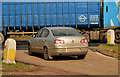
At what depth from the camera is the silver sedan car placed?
10.6 metres

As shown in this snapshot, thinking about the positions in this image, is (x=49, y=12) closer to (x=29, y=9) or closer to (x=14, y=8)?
(x=29, y=9)

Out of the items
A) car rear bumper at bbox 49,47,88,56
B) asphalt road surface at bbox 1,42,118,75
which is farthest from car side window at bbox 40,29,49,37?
asphalt road surface at bbox 1,42,118,75

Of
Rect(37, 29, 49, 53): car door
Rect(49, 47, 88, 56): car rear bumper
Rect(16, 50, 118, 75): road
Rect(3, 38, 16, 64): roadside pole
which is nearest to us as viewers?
Rect(16, 50, 118, 75): road

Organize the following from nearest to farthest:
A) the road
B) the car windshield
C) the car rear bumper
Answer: the road, the car rear bumper, the car windshield

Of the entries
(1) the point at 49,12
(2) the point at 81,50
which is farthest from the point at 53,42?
(1) the point at 49,12

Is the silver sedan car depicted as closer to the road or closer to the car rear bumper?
the car rear bumper

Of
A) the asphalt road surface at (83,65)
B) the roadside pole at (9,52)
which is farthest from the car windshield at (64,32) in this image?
the roadside pole at (9,52)

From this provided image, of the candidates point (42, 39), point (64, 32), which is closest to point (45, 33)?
point (42, 39)

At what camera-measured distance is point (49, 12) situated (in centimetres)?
2228

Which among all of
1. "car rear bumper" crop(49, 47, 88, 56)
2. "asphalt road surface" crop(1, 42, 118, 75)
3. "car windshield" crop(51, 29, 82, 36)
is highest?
"car windshield" crop(51, 29, 82, 36)

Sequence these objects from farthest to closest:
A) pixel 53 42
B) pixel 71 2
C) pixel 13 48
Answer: pixel 71 2 < pixel 53 42 < pixel 13 48

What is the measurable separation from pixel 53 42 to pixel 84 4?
1250 cm

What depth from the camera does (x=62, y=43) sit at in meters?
10.6

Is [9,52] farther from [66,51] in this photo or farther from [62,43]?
[66,51]
